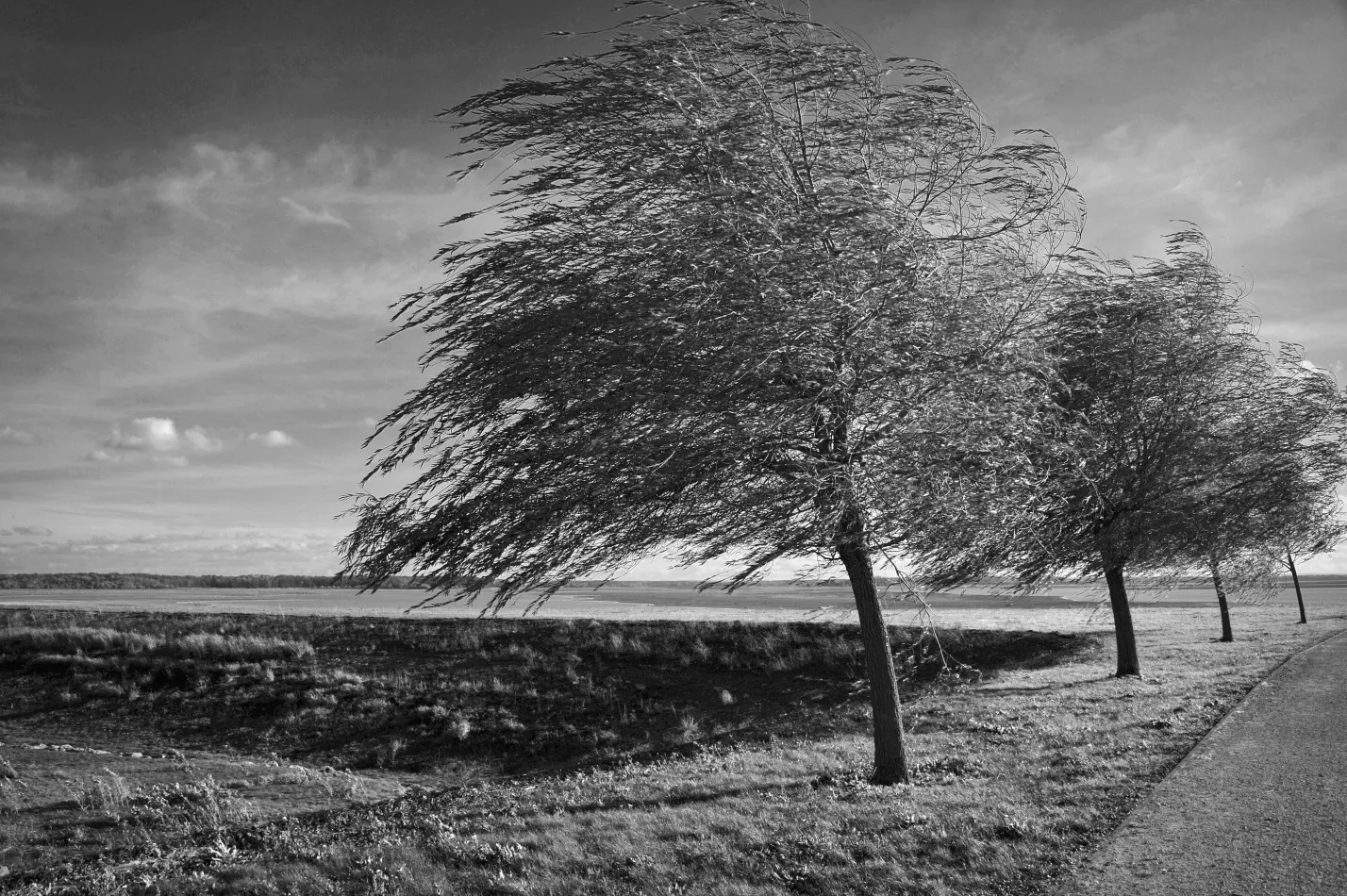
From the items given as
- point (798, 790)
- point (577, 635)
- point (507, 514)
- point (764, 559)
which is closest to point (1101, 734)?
point (798, 790)

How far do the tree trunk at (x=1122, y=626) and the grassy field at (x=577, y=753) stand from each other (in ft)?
3.34

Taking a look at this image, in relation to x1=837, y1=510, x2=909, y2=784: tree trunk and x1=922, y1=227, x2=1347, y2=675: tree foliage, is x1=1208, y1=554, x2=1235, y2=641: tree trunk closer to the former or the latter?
x1=922, y1=227, x2=1347, y2=675: tree foliage

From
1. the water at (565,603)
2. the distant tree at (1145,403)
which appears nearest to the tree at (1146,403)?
the distant tree at (1145,403)

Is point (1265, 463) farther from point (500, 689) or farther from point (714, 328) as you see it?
point (500, 689)

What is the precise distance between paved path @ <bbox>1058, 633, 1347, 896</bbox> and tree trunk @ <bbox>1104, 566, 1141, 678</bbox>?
610cm

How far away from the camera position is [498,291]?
8.98m

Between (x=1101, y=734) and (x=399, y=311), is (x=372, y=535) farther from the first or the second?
(x=1101, y=734)

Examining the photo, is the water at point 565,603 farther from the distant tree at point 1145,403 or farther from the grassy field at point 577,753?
the distant tree at point 1145,403

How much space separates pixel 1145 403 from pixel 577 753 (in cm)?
1554

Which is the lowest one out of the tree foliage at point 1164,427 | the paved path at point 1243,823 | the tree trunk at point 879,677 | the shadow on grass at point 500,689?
the shadow on grass at point 500,689

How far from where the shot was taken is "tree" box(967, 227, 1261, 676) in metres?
17.6

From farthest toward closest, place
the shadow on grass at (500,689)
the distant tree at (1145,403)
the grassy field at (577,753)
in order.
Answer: the shadow on grass at (500,689)
the distant tree at (1145,403)
the grassy field at (577,753)

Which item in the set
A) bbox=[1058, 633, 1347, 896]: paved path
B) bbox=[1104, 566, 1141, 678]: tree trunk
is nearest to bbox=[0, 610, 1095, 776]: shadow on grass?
bbox=[1104, 566, 1141, 678]: tree trunk

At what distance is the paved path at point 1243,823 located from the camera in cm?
650
